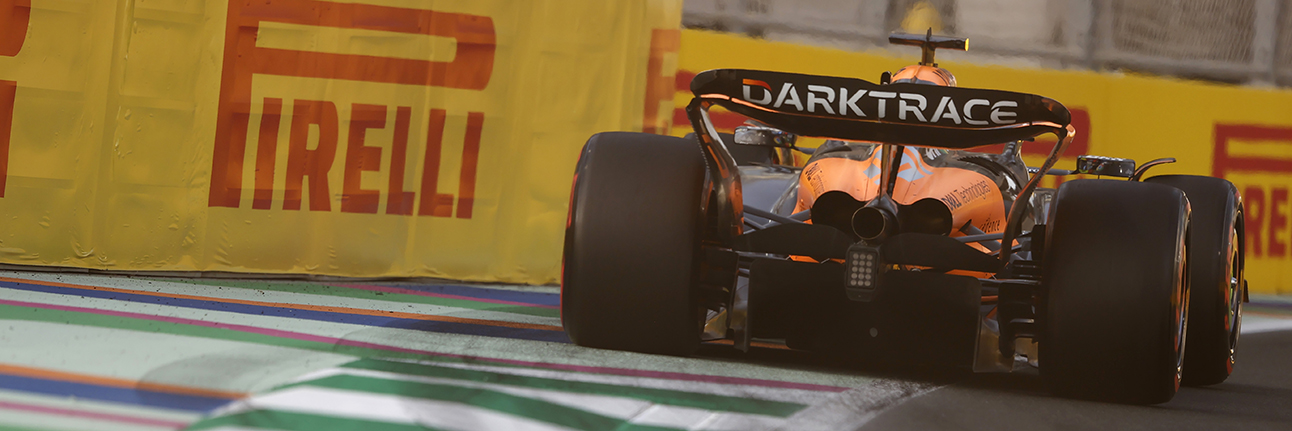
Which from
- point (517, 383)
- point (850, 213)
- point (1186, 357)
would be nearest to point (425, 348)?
point (517, 383)

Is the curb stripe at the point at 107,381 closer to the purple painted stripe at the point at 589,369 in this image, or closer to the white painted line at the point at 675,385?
the white painted line at the point at 675,385

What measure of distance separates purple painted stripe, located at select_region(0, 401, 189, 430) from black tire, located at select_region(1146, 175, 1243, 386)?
3844 millimetres

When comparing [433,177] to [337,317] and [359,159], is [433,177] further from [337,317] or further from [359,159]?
[337,317]

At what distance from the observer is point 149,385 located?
3102mm

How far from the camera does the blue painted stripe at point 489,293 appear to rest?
721cm

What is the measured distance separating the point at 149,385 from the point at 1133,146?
9.01 metres

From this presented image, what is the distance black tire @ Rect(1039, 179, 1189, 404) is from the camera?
152 inches

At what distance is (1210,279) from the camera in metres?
4.88

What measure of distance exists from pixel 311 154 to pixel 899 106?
16.7 feet

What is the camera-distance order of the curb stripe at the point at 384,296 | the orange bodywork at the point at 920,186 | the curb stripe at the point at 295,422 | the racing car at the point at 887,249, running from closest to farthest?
the curb stripe at the point at 295,422, the racing car at the point at 887,249, the orange bodywork at the point at 920,186, the curb stripe at the point at 384,296

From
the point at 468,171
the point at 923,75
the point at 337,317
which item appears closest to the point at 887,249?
the point at 923,75

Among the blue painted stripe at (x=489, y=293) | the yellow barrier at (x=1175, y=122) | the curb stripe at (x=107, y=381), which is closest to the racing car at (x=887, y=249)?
the curb stripe at (x=107, y=381)

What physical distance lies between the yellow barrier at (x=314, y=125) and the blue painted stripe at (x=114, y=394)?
15.1ft

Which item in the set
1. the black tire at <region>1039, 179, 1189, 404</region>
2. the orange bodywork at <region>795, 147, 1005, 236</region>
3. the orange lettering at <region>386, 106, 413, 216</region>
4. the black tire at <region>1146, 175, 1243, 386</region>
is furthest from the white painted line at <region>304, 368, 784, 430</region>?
the orange lettering at <region>386, 106, 413, 216</region>
